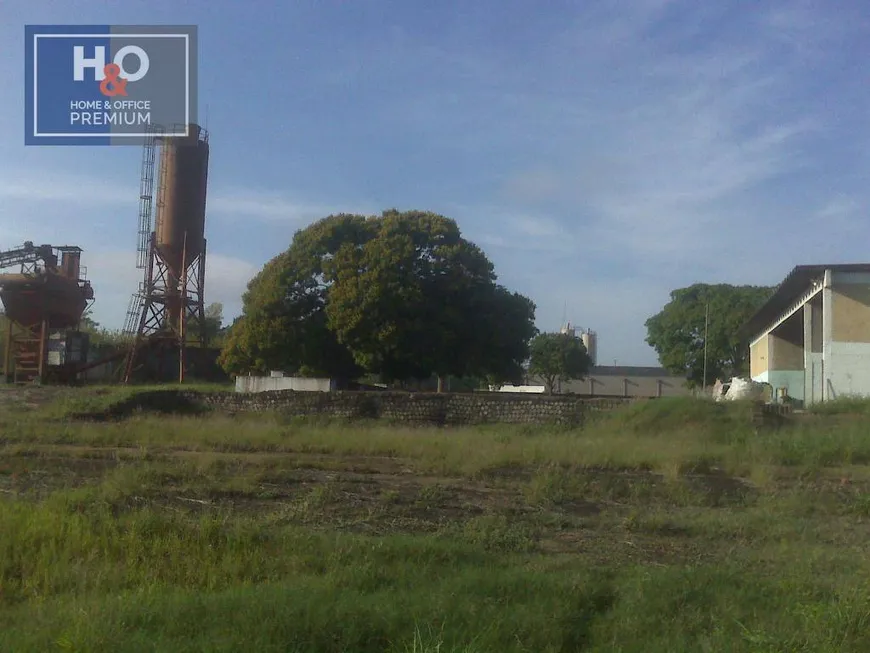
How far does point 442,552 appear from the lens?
7512 millimetres

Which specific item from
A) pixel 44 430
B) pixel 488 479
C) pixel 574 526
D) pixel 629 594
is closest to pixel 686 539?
pixel 574 526

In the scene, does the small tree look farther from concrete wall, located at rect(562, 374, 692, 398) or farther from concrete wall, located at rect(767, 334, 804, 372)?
concrete wall, located at rect(767, 334, 804, 372)

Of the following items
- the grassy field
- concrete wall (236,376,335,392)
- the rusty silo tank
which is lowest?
the grassy field

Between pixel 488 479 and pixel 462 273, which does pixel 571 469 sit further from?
pixel 462 273

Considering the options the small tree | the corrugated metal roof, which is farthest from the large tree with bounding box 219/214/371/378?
the small tree

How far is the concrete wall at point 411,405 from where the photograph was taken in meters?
25.0

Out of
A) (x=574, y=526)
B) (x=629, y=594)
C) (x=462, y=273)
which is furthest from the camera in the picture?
(x=462, y=273)

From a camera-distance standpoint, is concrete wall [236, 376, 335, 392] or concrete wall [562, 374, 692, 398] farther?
concrete wall [562, 374, 692, 398]

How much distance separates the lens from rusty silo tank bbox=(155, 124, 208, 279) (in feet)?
148

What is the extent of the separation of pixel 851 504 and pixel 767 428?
9792 mm

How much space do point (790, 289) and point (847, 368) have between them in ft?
17.7

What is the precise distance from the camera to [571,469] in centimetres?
1452

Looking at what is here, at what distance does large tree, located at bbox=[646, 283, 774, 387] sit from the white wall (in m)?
28.1

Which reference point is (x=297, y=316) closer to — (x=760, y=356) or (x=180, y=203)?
(x=180, y=203)
